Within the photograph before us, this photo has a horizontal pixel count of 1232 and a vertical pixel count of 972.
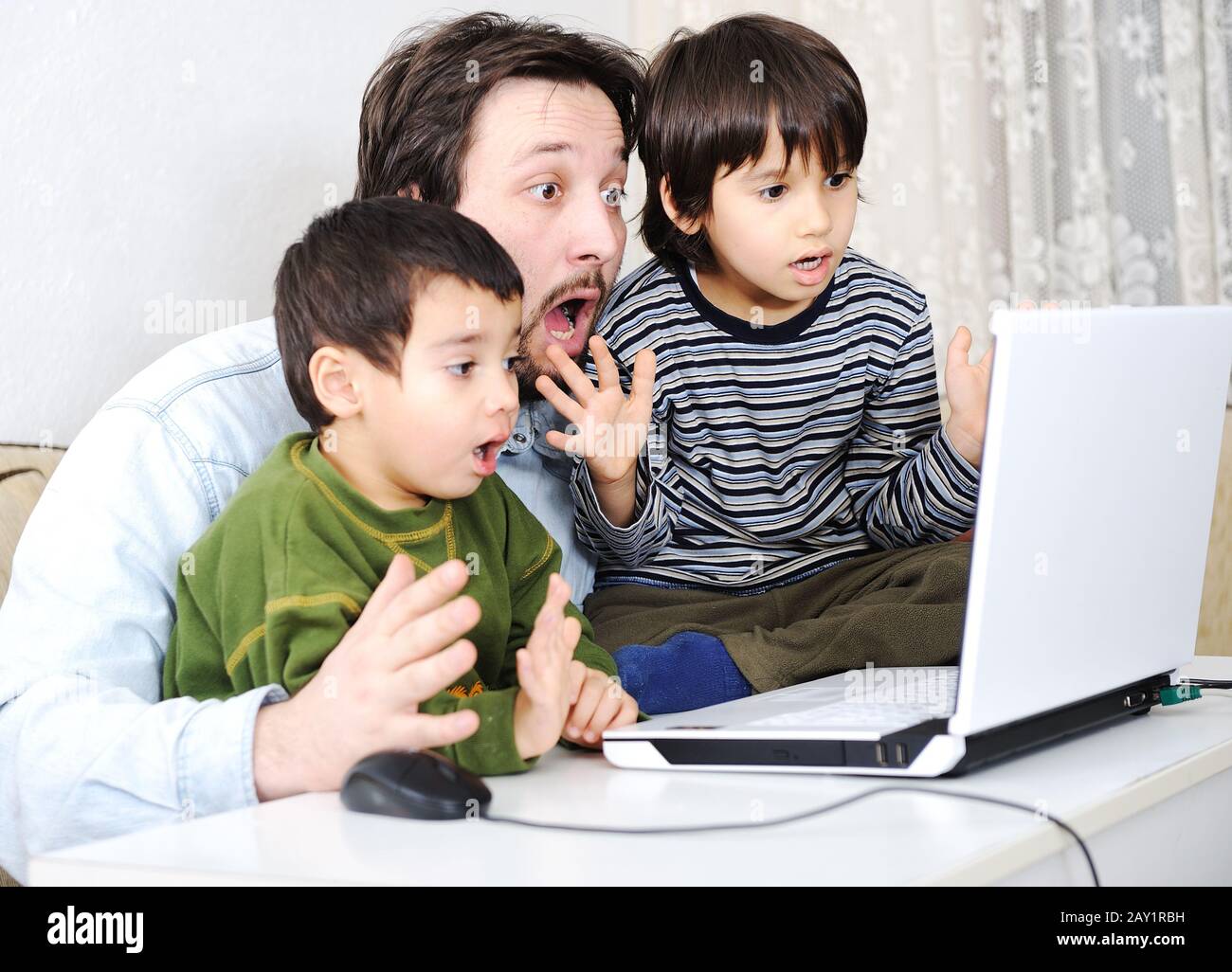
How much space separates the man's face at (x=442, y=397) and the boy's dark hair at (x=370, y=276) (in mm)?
12

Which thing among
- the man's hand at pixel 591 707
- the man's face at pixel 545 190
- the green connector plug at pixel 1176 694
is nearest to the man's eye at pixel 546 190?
the man's face at pixel 545 190

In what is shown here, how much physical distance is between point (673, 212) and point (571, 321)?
0.17m

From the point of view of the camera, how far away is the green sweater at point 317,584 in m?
0.86

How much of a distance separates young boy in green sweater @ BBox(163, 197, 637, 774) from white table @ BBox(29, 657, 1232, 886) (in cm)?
11

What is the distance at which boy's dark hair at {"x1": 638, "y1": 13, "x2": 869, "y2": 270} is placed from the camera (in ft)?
4.46

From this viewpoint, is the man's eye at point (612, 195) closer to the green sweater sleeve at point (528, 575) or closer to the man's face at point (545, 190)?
the man's face at point (545, 190)

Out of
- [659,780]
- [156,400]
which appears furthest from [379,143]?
[659,780]

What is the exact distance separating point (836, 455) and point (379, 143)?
624mm

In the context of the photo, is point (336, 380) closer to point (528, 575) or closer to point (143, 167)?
point (528, 575)

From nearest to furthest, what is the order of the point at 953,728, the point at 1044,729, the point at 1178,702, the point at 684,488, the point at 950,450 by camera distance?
the point at 953,728 → the point at 1044,729 → the point at 1178,702 → the point at 950,450 → the point at 684,488

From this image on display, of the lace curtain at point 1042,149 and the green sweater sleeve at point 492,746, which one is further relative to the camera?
the lace curtain at point 1042,149

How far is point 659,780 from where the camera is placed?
825mm
